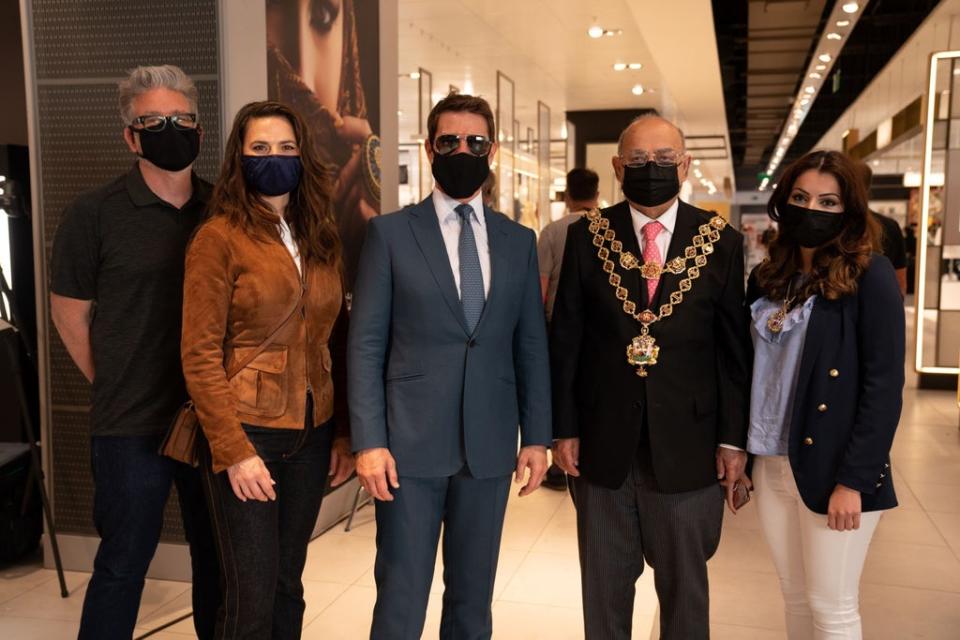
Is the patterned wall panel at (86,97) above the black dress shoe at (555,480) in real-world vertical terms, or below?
above

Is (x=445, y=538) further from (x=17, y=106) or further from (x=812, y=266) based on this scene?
(x=17, y=106)

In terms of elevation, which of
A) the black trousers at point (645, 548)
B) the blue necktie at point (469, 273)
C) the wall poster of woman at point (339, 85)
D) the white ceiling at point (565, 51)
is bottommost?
the black trousers at point (645, 548)

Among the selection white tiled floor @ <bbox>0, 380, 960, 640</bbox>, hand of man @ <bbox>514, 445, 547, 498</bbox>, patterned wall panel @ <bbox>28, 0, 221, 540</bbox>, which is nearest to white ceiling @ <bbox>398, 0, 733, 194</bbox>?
patterned wall panel @ <bbox>28, 0, 221, 540</bbox>

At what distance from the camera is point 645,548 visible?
2.11 m

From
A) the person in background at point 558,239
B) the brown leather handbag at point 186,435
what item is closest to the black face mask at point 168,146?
the brown leather handbag at point 186,435

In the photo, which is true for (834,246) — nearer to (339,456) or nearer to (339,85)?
(339,456)

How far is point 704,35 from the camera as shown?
28.7 ft

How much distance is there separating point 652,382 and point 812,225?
0.54m

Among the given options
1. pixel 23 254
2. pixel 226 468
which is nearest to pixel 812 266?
pixel 226 468

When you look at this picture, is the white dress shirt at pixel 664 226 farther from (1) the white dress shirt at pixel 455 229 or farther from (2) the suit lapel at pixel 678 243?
(1) the white dress shirt at pixel 455 229

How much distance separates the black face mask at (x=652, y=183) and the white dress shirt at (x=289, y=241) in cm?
81

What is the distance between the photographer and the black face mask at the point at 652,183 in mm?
2025

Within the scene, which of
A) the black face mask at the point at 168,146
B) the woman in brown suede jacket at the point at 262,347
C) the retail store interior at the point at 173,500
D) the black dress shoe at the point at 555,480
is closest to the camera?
the woman in brown suede jacket at the point at 262,347

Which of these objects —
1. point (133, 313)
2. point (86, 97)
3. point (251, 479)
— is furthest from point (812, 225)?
point (86, 97)
